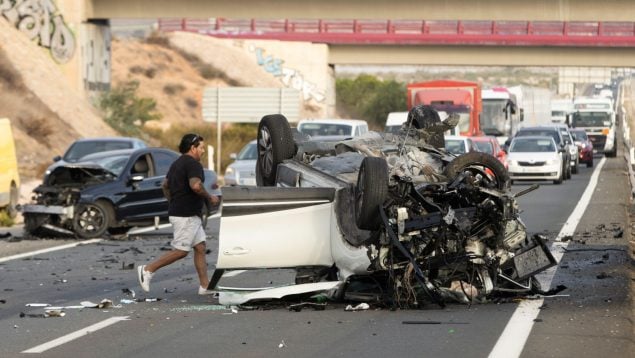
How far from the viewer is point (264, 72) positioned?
9206 centimetres

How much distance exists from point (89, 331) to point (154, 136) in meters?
54.5

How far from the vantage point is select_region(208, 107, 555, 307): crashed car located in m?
12.5

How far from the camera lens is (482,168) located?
13.6 meters

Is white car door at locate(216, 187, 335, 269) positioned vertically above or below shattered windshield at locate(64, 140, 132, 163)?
above

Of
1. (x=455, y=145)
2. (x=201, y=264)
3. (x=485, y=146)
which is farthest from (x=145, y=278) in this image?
(x=485, y=146)

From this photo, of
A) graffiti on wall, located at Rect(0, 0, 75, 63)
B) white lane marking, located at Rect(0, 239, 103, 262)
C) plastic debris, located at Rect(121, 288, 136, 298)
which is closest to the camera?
plastic debris, located at Rect(121, 288, 136, 298)

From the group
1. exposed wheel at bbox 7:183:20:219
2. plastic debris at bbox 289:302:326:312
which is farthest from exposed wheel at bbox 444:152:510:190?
exposed wheel at bbox 7:183:20:219

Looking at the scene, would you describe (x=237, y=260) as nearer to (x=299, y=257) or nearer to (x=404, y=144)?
(x=299, y=257)

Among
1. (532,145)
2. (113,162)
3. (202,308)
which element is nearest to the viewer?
(202,308)

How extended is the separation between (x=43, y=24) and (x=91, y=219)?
122 feet

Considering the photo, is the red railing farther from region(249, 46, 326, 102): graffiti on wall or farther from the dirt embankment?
the dirt embankment

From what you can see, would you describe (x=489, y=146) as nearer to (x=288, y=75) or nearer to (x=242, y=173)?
(x=242, y=173)

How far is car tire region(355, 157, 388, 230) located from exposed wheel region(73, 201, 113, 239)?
423 inches

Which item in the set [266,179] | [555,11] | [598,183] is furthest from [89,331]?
[555,11]
